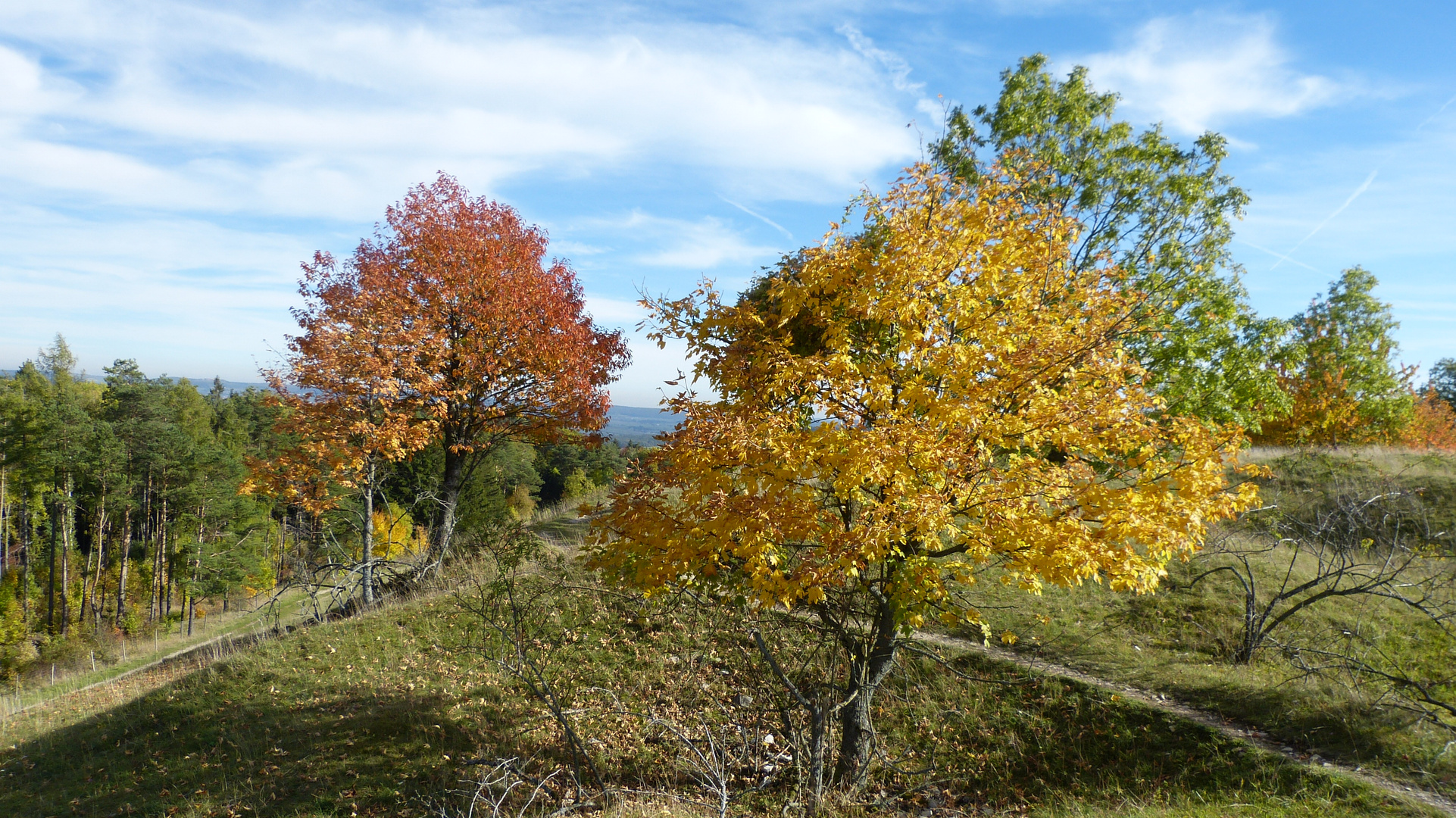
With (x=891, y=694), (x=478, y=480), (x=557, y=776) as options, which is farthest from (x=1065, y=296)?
(x=478, y=480)

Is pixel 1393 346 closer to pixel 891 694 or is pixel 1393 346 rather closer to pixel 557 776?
pixel 891 694

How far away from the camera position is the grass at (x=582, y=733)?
751 centimetres

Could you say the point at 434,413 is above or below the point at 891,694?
above

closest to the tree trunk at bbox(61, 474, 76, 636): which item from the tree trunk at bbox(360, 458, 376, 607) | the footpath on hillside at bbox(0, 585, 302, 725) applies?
the footpath on hillside at bbox(0, 585, 302, 725)

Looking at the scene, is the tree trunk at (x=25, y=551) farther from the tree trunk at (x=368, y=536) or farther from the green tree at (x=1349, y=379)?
the green tree at (x=1349, y=379)

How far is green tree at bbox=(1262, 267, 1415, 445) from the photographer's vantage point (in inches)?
997

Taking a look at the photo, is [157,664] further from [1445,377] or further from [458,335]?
[1445,377]

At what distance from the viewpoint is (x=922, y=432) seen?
5.78 meters

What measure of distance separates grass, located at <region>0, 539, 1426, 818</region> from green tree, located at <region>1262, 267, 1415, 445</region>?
24.5 meters

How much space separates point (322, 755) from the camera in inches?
344

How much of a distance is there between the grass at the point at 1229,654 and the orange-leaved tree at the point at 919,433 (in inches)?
141

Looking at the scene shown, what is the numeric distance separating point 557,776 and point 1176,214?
1788 cm

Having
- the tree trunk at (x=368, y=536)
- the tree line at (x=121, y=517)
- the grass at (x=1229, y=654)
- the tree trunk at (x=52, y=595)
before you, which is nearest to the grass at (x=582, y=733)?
the grass at (x=1229, y=654)

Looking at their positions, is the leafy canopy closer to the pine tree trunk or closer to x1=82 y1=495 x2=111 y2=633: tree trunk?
x1=82 y1=495 x2=111 y2=633: tree trunk
